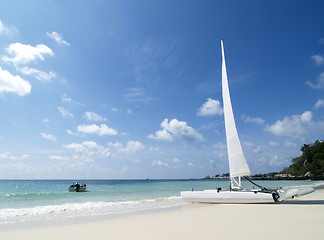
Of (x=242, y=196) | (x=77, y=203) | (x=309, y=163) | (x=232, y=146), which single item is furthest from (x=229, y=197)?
(x=309, y=163)

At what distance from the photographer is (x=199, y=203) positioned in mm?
13883

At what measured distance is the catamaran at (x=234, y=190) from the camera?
1170 centimetres

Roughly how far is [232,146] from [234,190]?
8.67 feet

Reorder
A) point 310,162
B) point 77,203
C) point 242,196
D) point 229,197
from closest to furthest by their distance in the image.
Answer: point 242,196 < point 229,197 < point 77,203 < point 310,162

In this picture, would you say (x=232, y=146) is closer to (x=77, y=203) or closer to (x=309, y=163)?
(x=77, y=203)

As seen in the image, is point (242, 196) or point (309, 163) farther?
point (309, 163)

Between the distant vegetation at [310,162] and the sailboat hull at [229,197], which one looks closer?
the sailboat hull at [229,197]

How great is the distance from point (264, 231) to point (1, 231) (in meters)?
8.30

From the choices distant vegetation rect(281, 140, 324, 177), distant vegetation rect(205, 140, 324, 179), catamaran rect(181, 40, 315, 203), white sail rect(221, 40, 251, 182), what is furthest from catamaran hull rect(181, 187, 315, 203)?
distant vegetation rect(281, 140, 324, 177)

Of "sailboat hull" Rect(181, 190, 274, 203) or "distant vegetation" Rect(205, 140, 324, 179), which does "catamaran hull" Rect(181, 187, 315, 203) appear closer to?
"sailboat hull" Rect(181, 190, 274, 203)

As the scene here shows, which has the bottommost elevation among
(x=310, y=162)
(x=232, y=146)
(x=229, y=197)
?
(x=229, y=197)

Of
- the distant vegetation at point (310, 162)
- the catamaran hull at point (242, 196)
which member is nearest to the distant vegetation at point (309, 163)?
the distant vegetation at point (310, 162)

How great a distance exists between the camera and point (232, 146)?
13.8 metres

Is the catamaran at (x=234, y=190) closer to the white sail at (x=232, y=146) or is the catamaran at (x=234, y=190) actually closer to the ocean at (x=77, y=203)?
the white sail at (x=232, y=146)
